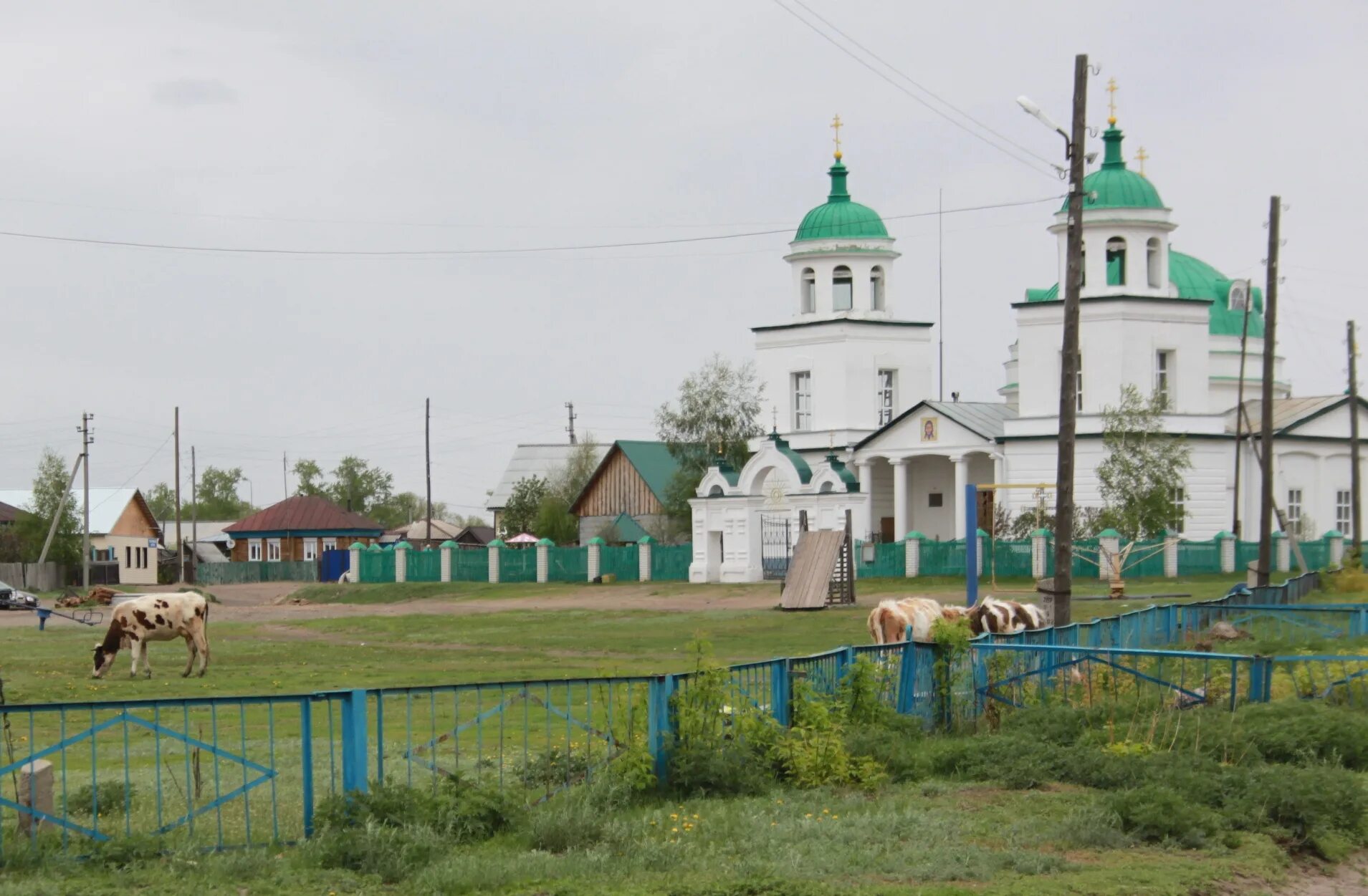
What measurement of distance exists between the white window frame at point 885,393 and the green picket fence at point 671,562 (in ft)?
38.5

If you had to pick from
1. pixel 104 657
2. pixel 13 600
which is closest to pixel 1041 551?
pixel 104 657

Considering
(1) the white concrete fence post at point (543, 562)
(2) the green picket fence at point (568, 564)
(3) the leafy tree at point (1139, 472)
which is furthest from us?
(1) the white concrete fence post at point (543, 562)

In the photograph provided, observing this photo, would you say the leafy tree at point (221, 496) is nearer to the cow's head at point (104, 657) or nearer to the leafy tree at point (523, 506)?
the leafy tree at point (523, 506)

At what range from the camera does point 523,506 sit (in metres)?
92.4

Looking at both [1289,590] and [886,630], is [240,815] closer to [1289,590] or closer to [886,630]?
[886,630]

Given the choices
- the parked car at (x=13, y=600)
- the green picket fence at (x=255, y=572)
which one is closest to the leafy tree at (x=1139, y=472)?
the parked car at (x=13, y=600)

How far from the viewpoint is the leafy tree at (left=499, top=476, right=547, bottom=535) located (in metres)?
92.1

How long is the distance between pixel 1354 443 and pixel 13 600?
146 ft

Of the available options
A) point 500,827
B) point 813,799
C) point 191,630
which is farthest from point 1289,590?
point 500,827

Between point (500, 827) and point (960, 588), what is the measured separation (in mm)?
37271

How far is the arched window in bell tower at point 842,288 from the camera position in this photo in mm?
66812

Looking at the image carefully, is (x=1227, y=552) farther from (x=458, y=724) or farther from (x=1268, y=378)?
(x=458, y=724)

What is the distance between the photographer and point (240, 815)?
1169cm

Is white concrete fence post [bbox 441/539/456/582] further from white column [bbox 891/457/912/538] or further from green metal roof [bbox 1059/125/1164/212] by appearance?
green metal roof [bbox 1059/125/1164/212]
